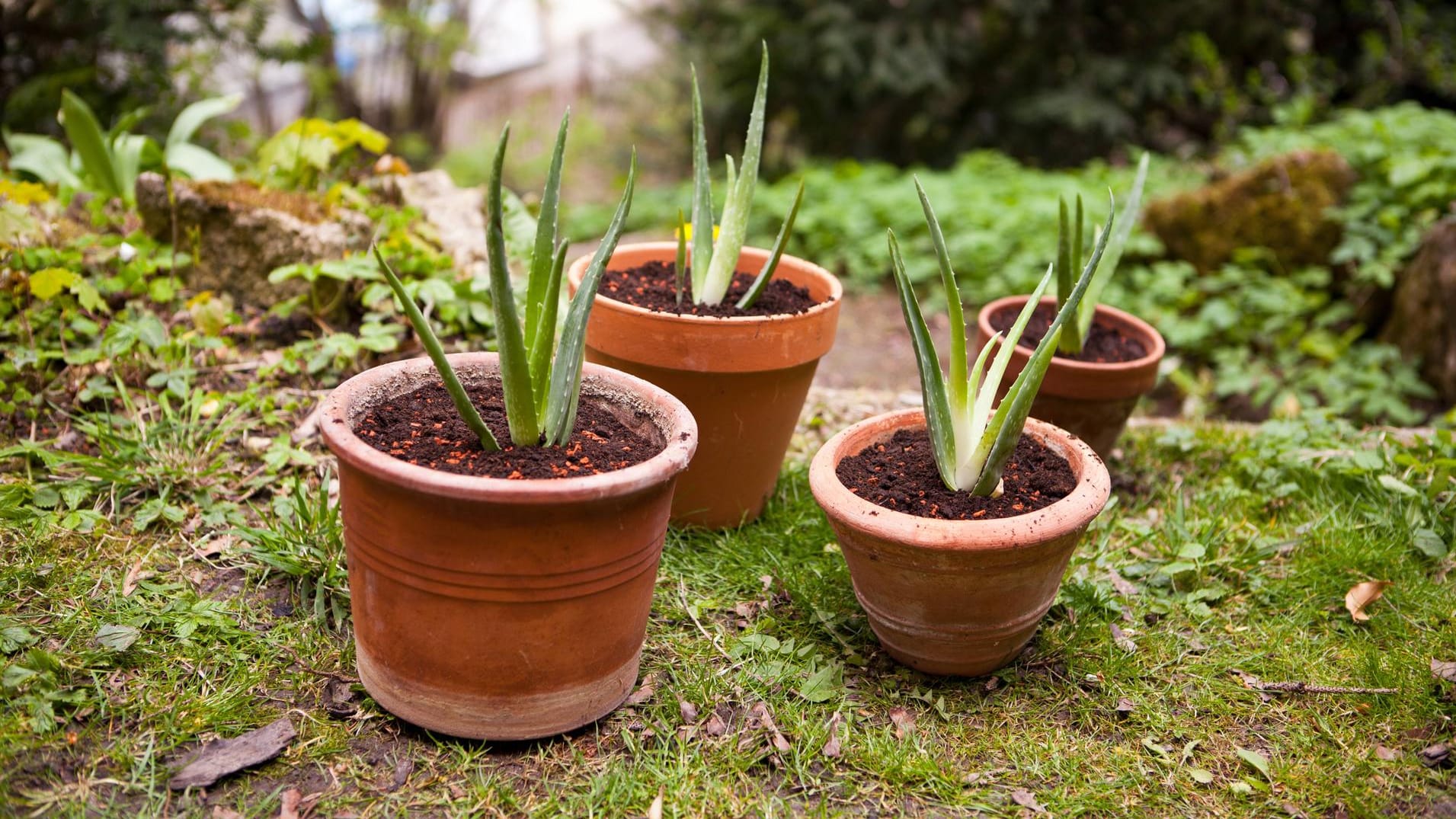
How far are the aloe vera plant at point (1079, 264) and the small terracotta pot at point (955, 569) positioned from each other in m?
0.67

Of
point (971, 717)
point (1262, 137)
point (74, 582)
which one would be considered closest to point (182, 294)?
point (74, 582)

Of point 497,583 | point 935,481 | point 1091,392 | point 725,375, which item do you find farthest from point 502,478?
point 1091,392

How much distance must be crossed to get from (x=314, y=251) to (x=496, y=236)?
1.74 m

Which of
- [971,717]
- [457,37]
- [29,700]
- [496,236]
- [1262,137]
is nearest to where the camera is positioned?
[496,236]

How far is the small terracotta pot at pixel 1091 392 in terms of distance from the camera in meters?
2.54

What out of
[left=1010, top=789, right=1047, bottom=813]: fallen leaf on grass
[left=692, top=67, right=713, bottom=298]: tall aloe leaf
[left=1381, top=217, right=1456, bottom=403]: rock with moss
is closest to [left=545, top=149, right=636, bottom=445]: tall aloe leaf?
[left=692, top=67, right=713, bottom=298]: tall aloe leaf

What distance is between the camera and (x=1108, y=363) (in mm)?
2646

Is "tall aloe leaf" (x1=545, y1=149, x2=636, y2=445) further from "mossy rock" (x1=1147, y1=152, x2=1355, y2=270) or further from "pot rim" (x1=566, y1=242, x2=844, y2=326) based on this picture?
"mossy rock" (x1=1147, y1=152, x2=1355, y2=270)

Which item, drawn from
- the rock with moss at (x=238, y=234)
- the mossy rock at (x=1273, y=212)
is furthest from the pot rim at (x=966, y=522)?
the mossy rock at (x=1273, y=212)

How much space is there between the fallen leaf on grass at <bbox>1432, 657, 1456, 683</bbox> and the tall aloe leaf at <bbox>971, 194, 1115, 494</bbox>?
0.96 m

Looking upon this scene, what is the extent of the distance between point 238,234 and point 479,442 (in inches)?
68.6

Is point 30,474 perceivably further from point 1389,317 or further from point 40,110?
point 1389,317

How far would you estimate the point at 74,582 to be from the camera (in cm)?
199

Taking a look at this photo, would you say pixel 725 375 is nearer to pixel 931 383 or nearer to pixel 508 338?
pixel 931 383
